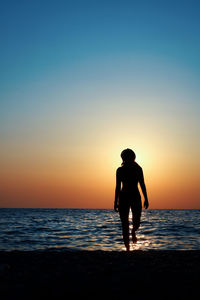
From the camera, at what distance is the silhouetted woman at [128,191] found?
24.1ft

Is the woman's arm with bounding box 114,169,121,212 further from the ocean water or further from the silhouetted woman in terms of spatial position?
the ocean water

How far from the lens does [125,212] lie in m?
7.36

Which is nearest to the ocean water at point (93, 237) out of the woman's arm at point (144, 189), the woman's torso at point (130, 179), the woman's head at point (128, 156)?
the woman's arm at point (144, 189)

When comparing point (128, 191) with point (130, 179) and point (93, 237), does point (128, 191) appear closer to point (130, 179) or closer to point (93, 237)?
point (130, 179)

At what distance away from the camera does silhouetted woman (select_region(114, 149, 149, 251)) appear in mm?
7352
